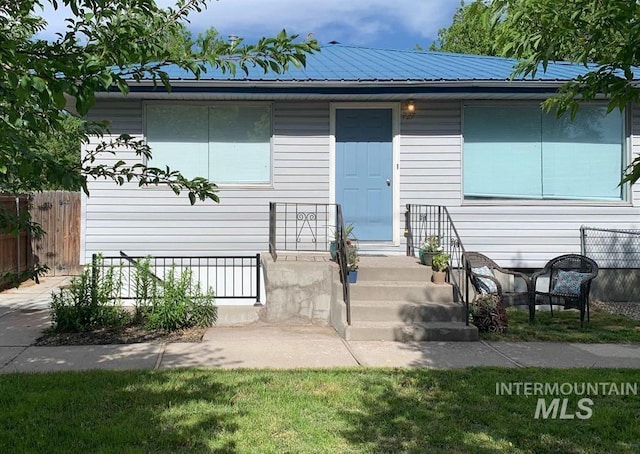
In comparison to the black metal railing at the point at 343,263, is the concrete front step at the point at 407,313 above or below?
below

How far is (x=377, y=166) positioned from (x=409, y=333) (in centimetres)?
346

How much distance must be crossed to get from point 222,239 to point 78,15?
5.93m

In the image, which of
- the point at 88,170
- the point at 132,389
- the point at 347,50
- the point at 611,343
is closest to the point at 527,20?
the point at 88,170

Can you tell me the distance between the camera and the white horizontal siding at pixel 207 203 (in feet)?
Result: 27.5

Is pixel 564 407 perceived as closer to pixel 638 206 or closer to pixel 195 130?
pixel 638 206

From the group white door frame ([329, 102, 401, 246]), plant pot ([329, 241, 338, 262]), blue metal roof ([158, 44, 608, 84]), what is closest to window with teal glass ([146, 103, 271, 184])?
blue metal roof ([158, 44, 608, 84])

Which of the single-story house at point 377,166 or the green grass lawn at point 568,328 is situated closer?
the green grass lawn at point 568,328

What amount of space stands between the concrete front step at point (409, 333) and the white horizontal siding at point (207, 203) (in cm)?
286

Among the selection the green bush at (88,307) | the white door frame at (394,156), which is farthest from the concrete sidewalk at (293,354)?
the white door frame at (394,156)

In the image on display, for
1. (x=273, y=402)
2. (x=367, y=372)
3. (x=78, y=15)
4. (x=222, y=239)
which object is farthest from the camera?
(x=222, y=239)

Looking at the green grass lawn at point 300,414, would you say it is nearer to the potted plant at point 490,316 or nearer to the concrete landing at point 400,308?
the concrete landing at point 400,308

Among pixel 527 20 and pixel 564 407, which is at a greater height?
pixel 527 20

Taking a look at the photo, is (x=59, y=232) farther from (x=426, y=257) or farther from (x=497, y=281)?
(x=497, y=281)

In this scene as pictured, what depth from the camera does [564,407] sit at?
4121 mm
